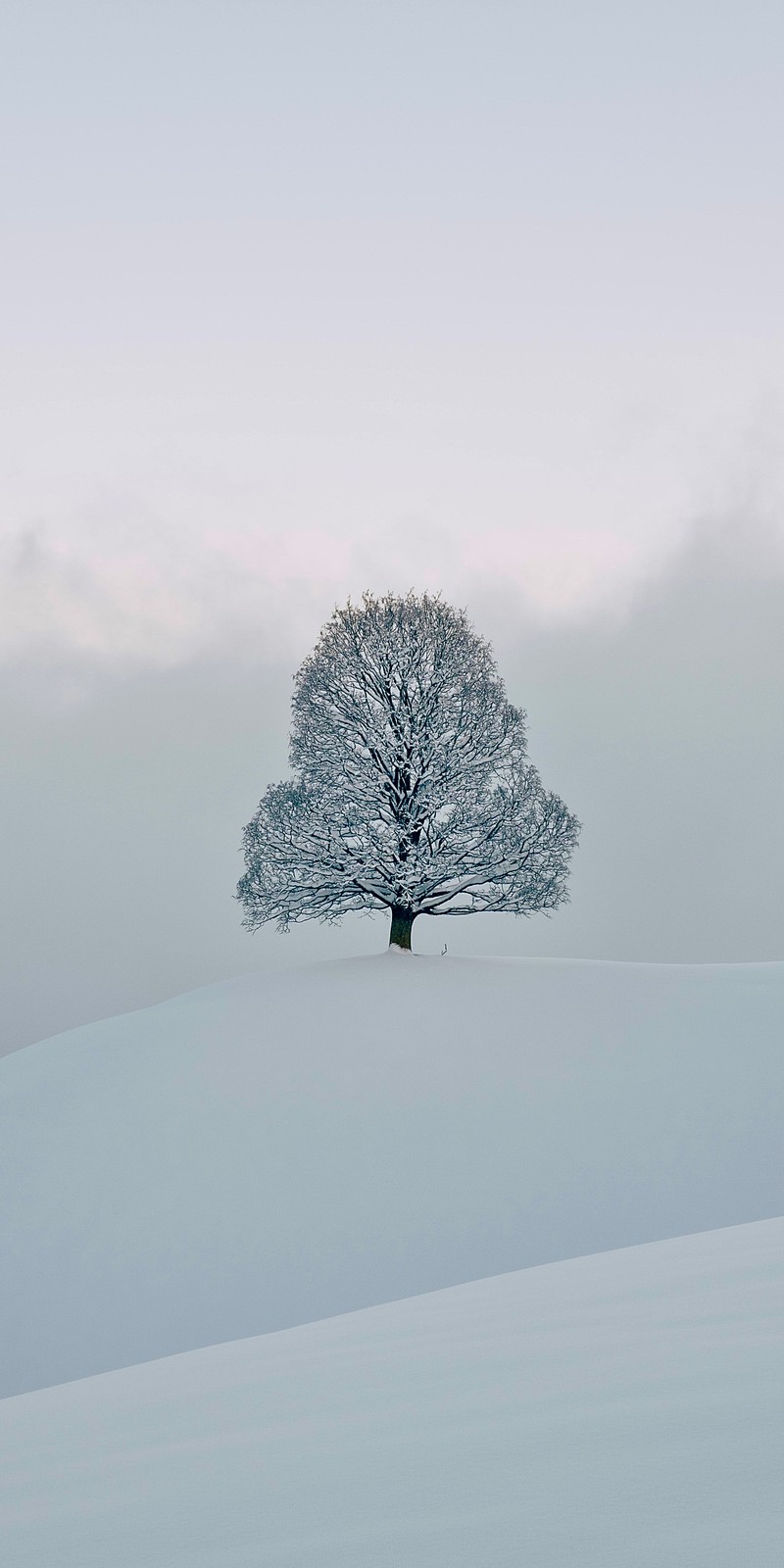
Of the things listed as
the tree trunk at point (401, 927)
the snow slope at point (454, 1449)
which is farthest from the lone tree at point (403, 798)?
the snow slope at point (454, 1449)

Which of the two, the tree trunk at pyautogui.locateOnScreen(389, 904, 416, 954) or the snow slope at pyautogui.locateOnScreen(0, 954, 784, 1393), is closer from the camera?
the snow slope at pyautogui.locateOnScreen(0, 954, 784, 1393)

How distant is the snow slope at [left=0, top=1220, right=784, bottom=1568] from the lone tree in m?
15.2

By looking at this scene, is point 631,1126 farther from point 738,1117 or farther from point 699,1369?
point 699,1369

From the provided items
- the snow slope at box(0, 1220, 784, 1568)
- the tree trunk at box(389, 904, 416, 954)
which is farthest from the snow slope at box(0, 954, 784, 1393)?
the snow slope at box(0, 1220, 784, 1568)

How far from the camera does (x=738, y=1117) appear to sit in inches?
508

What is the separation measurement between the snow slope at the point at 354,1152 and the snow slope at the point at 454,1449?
7635 millimetres

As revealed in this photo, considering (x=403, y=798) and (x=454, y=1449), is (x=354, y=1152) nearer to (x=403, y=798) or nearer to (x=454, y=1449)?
(x=403, y=798)

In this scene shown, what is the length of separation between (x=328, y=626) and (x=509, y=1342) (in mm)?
17613

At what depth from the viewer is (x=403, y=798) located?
63.7 feet

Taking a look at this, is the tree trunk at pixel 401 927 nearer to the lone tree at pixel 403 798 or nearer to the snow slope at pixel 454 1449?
the lone tree at pixel 403 798

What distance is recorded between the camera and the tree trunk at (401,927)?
19781 millimetres

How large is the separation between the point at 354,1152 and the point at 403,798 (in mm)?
8030

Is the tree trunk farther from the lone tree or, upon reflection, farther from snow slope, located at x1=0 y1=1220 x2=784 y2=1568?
snow slope, located at x1=0 y1=1220 x2=784 y2=1568

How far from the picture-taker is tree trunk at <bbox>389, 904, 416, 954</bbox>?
64.9 feet
